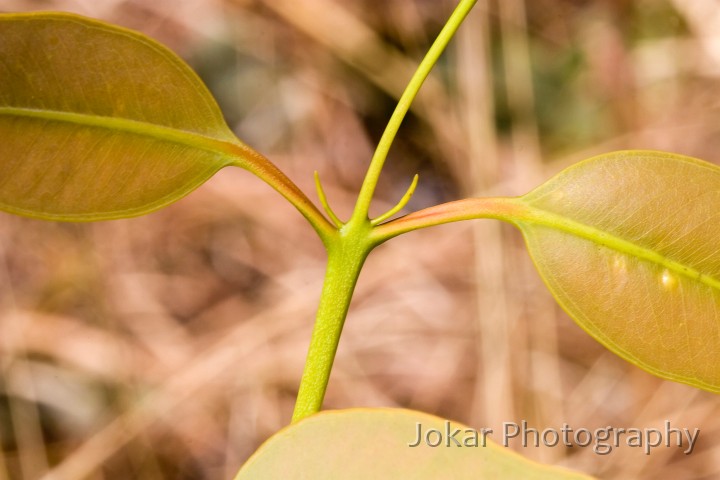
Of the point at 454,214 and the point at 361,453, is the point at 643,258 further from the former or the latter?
the point at 361,453

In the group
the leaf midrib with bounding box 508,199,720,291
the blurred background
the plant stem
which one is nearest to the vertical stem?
the plant stem

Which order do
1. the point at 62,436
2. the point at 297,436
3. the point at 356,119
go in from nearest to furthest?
the point at 297,436 < the point at 62,436 < the point at 356,119

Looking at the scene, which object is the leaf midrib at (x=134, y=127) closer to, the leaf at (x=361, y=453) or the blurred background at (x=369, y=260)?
→ the leaf at (x=361, y=453)

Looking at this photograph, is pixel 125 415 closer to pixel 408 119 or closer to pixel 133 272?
pixel 133 272

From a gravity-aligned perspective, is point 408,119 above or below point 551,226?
above

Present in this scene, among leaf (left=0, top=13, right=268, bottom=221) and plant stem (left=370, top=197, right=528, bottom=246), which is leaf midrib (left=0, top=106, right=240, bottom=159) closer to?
leaf (left=0, top=13, right=268, bottom=221)

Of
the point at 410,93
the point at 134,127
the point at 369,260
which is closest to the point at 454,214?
the point at 410,93

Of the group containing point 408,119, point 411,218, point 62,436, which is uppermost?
point 408,119

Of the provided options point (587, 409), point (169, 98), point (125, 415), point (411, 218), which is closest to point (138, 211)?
point (169, 98)
